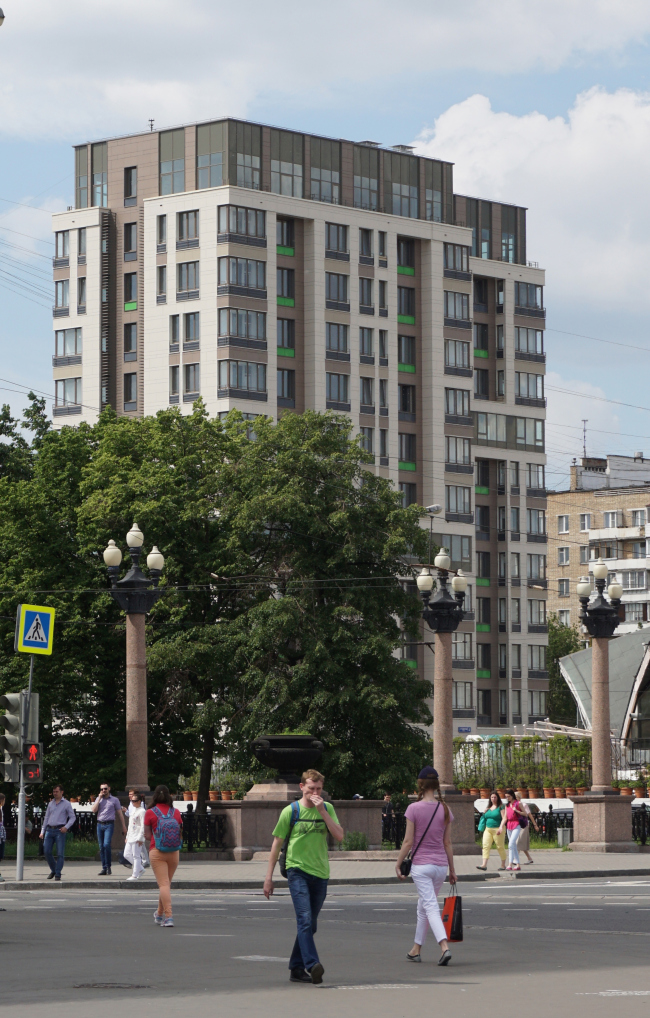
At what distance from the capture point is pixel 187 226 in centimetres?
9475

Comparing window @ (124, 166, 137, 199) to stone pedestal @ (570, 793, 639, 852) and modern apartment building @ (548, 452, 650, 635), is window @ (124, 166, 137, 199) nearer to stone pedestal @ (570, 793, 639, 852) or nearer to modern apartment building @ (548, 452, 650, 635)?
modern apartment building @ (548, 452, 650, 635)

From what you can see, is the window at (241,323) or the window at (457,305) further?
the window at (457,305)

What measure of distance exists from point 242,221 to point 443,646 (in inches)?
2241

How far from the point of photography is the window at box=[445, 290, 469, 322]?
10469cm

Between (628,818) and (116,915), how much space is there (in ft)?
67.9

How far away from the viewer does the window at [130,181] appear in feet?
324

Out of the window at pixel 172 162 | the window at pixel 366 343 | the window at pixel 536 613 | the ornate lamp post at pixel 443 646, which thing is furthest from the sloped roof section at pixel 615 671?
the ornate lamp post at pixel 443 646

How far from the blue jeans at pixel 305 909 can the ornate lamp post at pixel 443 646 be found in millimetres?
25633

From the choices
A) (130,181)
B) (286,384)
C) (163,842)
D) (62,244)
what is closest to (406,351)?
(286,384)

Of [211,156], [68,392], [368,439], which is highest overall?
[211,156]

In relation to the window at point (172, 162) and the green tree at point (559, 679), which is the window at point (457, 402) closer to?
the window at point (172, 162)

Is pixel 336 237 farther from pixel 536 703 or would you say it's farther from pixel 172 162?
pixel 536 703

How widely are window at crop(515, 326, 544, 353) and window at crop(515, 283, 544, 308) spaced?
5.23 ft

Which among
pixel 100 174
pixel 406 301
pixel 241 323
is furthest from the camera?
pixel 406 301
